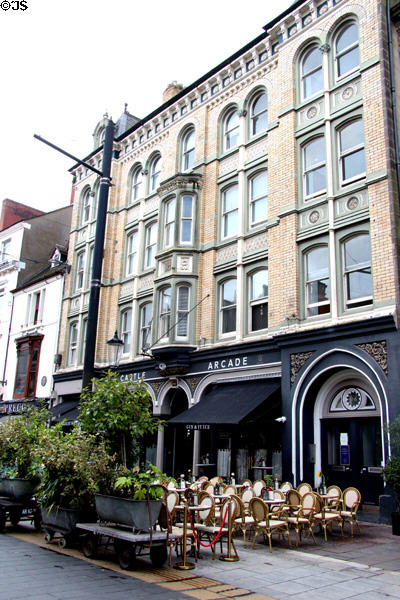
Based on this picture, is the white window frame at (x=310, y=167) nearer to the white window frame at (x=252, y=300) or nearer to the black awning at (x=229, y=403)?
the white window frame at (x=252, y=300)

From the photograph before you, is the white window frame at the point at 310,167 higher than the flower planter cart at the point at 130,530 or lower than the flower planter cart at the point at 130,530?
higher

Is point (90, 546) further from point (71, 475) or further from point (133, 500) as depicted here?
point (133, 500)

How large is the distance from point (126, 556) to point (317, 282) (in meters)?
10.0

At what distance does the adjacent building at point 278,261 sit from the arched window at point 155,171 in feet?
0.22

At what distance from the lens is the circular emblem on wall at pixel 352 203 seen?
1500 centimetres

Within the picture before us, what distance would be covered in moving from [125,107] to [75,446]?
80.6ft

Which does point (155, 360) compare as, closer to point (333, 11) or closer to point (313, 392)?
point (313, 392)

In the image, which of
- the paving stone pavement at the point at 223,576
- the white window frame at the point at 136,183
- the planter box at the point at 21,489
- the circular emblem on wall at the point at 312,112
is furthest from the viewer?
the white window frame at the point at 136,183

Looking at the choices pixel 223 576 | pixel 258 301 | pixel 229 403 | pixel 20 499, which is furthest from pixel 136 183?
pixel 223 576

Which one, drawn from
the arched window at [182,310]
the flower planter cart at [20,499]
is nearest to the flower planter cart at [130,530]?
the flower planter cart at [20,499]

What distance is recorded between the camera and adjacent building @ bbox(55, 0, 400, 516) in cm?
1434

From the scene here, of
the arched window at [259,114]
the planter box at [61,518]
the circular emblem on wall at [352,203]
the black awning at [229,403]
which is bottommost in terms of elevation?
the planter box at [61,518]

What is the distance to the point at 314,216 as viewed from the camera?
16.1 metres

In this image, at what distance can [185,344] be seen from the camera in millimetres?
19328
